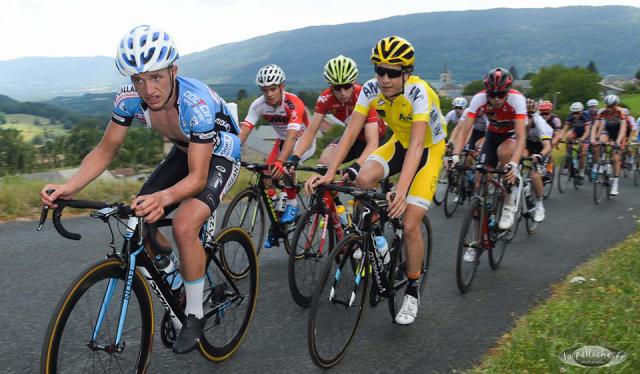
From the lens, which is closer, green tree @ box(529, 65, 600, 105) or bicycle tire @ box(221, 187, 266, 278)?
bicycle tire @ box(221, 187, 266, 278)

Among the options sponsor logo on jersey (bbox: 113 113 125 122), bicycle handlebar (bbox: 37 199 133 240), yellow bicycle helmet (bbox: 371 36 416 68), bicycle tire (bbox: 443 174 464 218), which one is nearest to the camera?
bicycle handlebar (bbox: 37 199 133 240)

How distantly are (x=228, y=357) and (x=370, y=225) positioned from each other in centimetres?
141

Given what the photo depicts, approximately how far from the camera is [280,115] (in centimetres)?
659

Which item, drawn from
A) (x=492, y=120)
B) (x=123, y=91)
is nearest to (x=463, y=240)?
(x=492, y=120)

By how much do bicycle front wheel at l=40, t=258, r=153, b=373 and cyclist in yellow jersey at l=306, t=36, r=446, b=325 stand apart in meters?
1.65

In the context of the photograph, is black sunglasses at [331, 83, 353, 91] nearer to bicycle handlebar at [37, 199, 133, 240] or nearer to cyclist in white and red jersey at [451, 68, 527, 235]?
cyclist in white and red jersey at [451, 68, 527, 235]

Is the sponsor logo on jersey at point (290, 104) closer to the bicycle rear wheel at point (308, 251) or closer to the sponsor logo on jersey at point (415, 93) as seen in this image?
the bicycle rear wheel at point (308, 251)

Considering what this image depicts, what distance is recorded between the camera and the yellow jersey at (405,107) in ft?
14.6

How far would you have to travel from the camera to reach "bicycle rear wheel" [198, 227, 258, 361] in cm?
364

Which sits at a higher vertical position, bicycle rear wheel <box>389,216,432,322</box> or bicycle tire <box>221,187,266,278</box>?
bicycle tire <box>221,187,266,278</box>

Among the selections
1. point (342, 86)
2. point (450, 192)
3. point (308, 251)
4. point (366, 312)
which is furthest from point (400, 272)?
point (450, 192)

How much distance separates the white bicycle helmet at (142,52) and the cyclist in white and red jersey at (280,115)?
2727 mm

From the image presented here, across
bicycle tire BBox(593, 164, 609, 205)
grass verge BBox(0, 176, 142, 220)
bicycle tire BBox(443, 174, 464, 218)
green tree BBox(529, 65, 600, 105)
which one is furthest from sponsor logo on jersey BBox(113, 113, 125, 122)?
green tree BBox(529, 65, 600, 105)

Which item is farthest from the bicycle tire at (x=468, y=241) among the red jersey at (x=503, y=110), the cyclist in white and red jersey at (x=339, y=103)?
the red jersey at (x=503, y=110)
